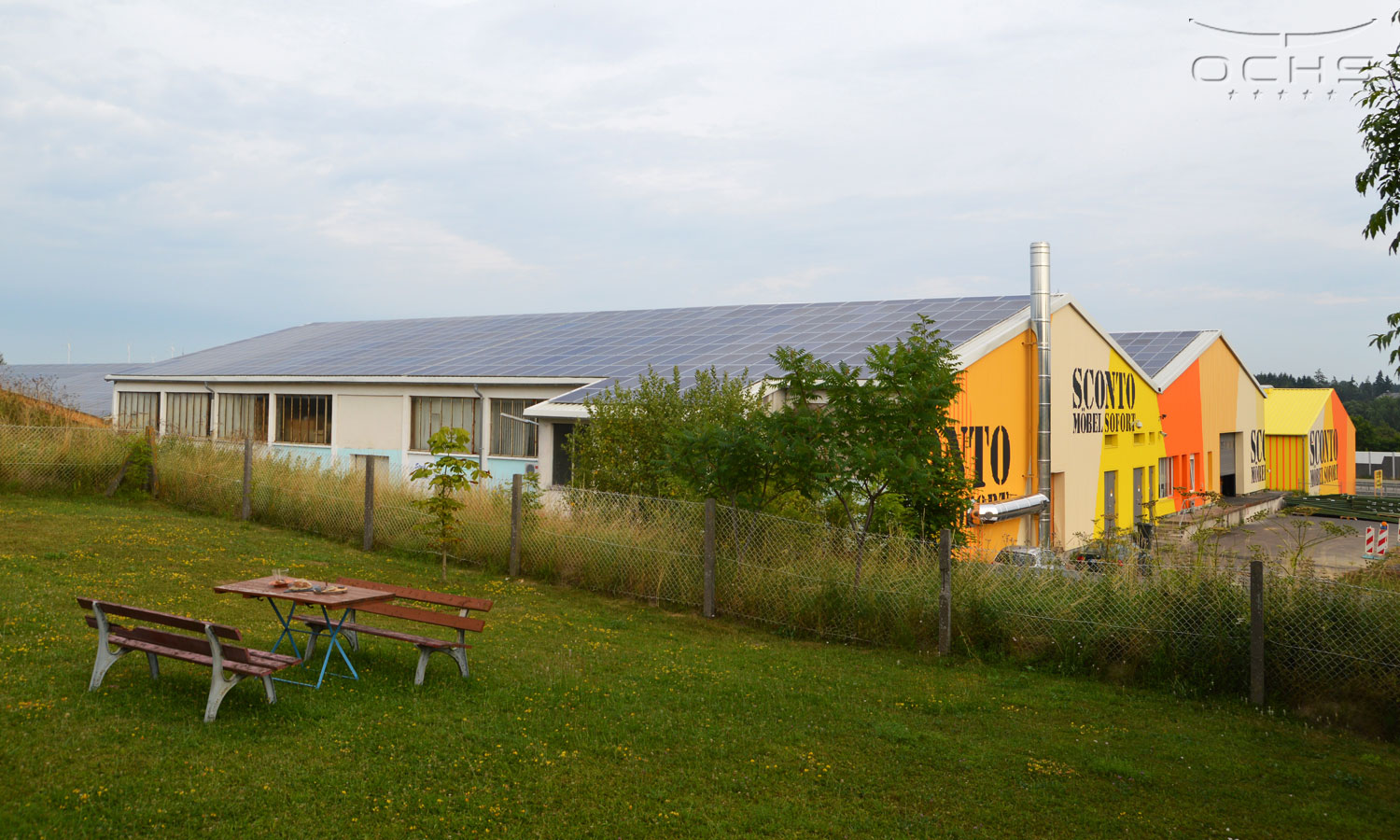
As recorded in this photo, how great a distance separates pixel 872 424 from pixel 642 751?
579cm

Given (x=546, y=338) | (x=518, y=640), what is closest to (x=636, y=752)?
(x=518, y=640)

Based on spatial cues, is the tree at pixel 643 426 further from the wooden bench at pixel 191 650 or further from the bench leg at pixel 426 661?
the wooden bench at pixel 191 650

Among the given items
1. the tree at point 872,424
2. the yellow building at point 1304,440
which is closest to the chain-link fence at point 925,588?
the tree at point 872,424

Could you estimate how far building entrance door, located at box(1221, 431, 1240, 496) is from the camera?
41.0 meters

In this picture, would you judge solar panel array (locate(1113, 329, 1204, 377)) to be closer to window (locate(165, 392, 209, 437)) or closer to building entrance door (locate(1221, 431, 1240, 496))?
building entrance door (locate(1221, 431, 1240, 496))

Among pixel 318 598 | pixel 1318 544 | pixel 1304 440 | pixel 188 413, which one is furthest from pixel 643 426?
pixel 1304 440

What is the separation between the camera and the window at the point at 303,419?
29.5 m

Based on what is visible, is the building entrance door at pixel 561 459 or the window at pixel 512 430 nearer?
the building entrance door at pixel 561 459

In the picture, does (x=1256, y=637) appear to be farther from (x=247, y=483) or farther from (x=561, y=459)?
(x=561, y=459)

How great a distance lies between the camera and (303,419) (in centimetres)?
3019

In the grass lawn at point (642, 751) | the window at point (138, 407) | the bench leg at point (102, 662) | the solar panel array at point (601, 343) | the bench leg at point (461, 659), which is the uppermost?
the solar panel array at point (601, 343)

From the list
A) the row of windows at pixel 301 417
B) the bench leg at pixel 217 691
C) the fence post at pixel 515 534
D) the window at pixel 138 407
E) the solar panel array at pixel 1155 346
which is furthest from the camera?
the solar panel array at pixel 1155 346

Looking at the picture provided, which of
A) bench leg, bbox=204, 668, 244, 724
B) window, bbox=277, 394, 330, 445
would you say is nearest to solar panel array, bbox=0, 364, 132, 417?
window, bbox=277, 394, 330, 445

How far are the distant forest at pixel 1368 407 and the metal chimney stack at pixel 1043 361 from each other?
7185mm
